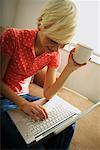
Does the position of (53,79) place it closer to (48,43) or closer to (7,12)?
(48,43)

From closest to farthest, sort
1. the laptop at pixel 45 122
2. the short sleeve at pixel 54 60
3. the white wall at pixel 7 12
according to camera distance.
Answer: the laptop at pixel 45 122 < the short sleeve at pixel 54 60 < the white wall at pixel 7 12

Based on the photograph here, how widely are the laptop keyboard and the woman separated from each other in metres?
0.02

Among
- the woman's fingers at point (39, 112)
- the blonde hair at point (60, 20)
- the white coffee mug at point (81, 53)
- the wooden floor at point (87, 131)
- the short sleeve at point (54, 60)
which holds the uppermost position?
the blonde hair at point (60, 20)

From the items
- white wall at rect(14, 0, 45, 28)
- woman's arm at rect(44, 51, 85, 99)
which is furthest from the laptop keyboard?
white wall at rect(14, 0, 45, 28)

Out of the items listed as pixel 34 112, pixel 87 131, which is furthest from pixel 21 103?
pixel 87 131

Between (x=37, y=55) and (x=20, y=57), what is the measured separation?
3.7 inches

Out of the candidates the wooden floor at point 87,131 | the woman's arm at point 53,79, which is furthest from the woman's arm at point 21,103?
the wooden floor at point 87,131

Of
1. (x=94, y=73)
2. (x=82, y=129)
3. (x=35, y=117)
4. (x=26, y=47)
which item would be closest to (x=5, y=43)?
(x=26, y=47)

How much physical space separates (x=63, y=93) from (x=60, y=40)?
2.34 ft

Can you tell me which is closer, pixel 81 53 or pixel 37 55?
pixel 81 53

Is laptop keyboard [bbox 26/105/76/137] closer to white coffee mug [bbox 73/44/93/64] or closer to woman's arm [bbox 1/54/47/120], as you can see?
woman's arm [bbox 1/54/47/120]

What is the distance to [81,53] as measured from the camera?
0.80 m

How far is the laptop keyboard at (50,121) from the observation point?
0.71 m

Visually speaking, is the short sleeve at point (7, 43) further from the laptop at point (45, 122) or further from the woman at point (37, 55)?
the laptop at point (45, 122)
